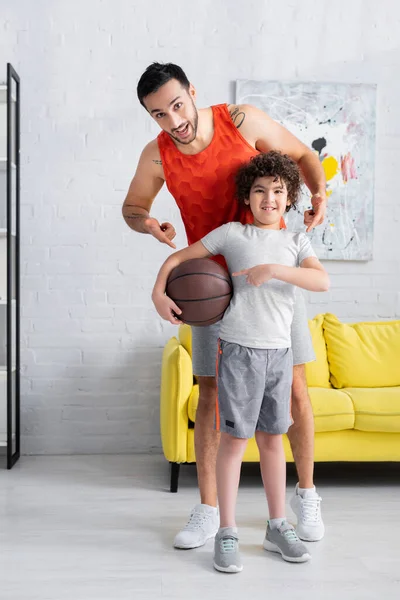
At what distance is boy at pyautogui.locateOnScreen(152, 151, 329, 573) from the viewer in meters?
2.26

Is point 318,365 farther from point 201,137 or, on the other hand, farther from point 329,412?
point 201,137

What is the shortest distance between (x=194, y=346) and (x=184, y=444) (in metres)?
0.79

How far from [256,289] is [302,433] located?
2.05 ft

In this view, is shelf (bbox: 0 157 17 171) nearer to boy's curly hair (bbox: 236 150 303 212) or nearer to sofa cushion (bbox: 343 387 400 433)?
boy's curly hair (bbox: 236 150 303 212)

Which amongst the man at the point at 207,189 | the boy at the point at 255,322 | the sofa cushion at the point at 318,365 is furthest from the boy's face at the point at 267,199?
the sofa cushion at the point at 318,365

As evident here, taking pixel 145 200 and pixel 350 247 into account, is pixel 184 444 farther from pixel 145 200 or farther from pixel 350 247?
pixel 350 247

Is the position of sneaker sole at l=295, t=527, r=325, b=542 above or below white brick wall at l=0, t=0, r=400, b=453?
below

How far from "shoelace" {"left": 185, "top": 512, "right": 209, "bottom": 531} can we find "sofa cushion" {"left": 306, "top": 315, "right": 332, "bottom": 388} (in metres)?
1.22

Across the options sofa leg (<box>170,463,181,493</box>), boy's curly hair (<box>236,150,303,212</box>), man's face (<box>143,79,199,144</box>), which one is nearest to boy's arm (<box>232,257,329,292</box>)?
boy's curly hair (<box>236,150,303,212</box>)

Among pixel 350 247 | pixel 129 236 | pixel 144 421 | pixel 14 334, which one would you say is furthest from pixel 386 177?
pixel 14 334

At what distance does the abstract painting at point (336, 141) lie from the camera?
4016 mm

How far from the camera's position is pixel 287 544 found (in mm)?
2324

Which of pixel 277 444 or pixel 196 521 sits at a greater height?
pixel 277 444

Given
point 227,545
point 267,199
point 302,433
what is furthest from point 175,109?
point 227,545
